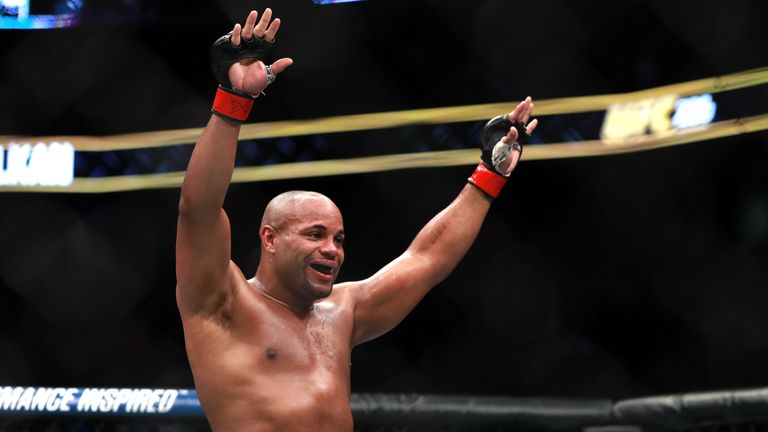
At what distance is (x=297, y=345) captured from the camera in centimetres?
227

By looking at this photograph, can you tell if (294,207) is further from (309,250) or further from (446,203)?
(446,203)

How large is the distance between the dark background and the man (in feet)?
4.48

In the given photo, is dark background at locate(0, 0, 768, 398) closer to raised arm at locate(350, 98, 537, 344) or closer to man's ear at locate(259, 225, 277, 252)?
raised arm at locate(350, 98, 537, 344)

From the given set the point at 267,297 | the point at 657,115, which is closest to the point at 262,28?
the point at 267,297

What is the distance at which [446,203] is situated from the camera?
4.03 metres

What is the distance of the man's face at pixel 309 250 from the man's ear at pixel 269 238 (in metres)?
0.01

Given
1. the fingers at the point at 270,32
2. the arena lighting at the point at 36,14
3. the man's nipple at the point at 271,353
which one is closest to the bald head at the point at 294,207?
the man's nipple at the point at 271,353

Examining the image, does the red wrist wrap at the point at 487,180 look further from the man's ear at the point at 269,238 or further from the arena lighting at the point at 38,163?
the arena lighting at the point at 38,163

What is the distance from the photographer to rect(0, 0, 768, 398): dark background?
369 centimetres

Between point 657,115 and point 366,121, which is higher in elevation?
point 657,115

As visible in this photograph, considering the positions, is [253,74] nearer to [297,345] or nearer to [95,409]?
[297,345]

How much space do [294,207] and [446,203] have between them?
175cm

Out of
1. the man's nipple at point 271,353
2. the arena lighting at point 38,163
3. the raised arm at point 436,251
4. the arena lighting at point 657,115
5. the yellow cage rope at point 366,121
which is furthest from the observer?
the arena lighting at point 38,163

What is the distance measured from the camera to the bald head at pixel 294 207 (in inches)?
91.9
